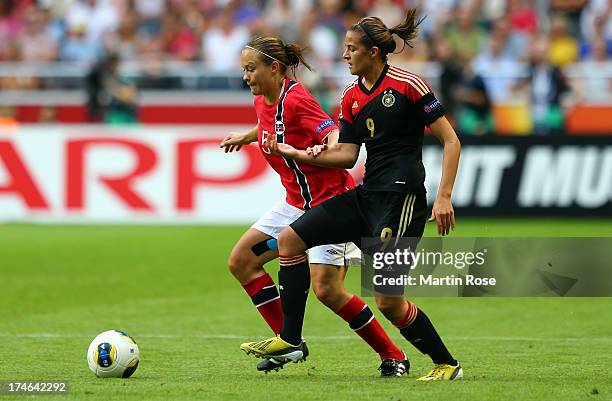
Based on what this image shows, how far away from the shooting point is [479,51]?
20891 millimetres

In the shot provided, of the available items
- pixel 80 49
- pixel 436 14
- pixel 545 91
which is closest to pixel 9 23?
pixel 80 49

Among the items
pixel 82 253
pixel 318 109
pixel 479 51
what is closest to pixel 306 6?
pixel 479 51

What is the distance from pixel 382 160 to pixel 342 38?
14.1 metres

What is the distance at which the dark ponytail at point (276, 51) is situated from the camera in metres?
8.05

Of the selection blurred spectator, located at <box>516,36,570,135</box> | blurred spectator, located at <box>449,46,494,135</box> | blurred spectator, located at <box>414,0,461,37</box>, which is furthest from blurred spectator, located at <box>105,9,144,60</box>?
blurred spectator, located at <box>516,36,570,135</box>

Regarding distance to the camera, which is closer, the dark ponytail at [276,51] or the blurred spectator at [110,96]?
the dark ponytail at [276,51]

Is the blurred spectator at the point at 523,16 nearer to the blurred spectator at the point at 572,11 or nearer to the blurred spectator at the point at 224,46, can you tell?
the blurred spectator at the point at 572,11

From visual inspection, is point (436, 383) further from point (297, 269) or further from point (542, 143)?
point (542, 143)

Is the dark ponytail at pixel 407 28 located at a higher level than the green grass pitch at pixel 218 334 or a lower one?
higher

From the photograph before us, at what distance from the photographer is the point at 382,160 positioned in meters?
7.41

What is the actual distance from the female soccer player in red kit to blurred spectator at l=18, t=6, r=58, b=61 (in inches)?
541

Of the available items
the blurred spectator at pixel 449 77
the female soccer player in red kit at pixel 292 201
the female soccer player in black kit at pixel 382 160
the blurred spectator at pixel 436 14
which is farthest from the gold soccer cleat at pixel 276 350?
the blurred spectator at pixel 436 14

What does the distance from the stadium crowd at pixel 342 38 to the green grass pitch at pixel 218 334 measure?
145 inches

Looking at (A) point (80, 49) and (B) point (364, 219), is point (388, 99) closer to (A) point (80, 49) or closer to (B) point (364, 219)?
(B) point (364, 219)
